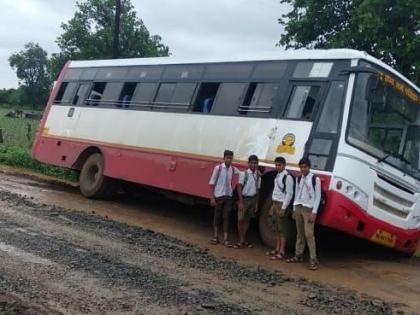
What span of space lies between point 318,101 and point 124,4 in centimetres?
3337

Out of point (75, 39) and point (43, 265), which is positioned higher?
point (75, 39)

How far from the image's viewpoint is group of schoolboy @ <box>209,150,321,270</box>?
8188mm

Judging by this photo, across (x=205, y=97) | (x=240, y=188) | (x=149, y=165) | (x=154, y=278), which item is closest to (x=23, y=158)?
(x=149, y=165)

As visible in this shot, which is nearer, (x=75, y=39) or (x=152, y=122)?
(x=152, y=122)

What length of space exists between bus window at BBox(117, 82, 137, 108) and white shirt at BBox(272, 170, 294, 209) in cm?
524

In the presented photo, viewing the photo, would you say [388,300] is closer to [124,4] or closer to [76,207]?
[76,207]

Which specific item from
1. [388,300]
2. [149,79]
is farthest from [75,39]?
[388,300]

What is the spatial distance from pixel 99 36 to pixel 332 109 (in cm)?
3180

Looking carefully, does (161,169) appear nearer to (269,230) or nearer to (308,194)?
(269,230)

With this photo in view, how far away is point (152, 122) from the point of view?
12.0 meters

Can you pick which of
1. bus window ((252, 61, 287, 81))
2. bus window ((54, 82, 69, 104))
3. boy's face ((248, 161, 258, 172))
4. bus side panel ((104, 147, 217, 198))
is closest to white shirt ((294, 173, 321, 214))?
boy's face ((248, 161, 258, 172))

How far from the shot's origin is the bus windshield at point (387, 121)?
8500 mm

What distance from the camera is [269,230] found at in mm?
9398

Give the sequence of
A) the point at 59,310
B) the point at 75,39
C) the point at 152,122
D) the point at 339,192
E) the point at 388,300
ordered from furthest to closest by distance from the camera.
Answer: the point at 75,39 < the point at 152,122 < the point at 339,192 < the point at 388,300 < the point at 59,310
